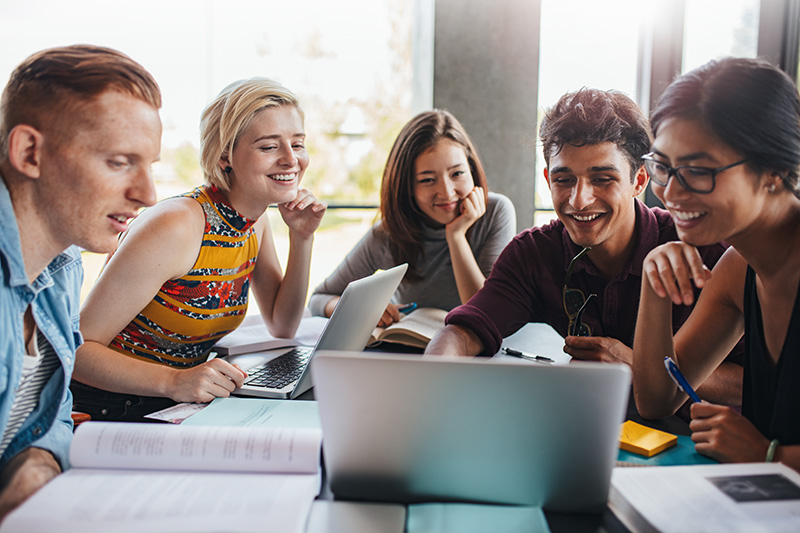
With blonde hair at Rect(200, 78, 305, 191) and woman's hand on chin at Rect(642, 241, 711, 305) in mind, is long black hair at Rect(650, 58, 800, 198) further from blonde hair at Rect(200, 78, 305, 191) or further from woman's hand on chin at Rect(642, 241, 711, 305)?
blonde hair at Rect(200, 78, 305, 191)

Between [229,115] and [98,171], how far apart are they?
764mm

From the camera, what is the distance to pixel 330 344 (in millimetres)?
1271

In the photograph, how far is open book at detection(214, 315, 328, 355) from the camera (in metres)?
1.64

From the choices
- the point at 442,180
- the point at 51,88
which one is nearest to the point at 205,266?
the point at 51,88

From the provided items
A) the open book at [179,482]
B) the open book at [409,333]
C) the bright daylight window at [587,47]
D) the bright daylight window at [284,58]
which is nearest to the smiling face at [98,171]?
the open book at [179,482]

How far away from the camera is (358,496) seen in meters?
0.83

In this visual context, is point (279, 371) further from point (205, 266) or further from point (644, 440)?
point (644, 440)

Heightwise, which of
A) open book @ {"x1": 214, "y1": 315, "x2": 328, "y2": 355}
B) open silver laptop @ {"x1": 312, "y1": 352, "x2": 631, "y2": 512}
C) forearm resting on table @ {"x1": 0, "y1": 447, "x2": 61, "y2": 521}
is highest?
open silver laptop @ {"x1": 312, "y1": 352, "x2": 631, "y2": 512}

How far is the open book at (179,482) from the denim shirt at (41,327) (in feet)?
0.47

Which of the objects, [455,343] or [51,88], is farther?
[455,343]

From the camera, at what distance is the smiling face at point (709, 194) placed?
105 cm

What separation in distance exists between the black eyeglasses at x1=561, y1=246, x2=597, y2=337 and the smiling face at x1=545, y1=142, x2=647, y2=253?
71mm

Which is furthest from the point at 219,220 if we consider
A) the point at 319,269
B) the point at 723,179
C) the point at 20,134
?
the point at 319,269

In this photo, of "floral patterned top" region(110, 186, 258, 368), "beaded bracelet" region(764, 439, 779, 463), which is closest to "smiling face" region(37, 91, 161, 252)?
"floral patterned top" region(110, 186, 258, 368)
